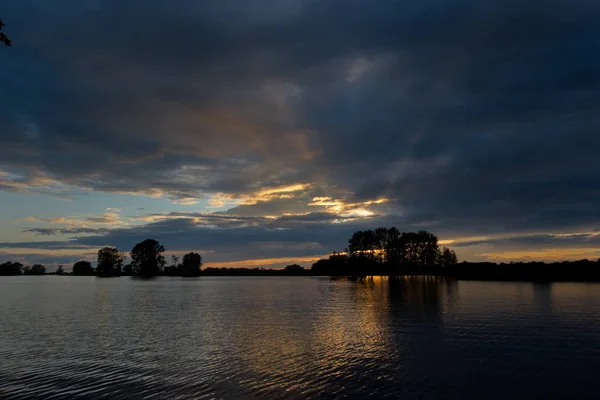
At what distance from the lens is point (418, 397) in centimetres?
2328

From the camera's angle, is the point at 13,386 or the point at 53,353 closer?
Answer: the point at 13,386

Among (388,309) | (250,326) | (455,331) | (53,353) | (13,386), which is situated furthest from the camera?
(388,309)

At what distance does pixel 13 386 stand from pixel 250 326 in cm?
2841

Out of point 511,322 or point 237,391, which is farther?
point 511,322

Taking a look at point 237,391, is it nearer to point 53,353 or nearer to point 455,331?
point 53,353

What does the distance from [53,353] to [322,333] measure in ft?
85.6

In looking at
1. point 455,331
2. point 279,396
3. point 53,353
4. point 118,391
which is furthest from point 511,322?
point 53,353

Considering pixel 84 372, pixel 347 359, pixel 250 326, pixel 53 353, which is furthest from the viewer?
pixel 250 326

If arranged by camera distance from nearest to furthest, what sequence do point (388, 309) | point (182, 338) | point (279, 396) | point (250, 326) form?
point (279, 396)
point (182, 338)
point (250, 326)
point (388, 309)

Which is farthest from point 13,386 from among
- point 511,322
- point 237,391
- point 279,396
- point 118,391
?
point 511,322

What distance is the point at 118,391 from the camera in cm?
2423

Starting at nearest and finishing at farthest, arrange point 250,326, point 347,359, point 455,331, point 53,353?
1. point 347,359
2. point 53,353
3. point 455,331
4. point 250,326

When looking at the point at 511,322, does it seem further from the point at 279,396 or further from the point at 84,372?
→ the point at 84,372

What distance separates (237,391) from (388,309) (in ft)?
163
